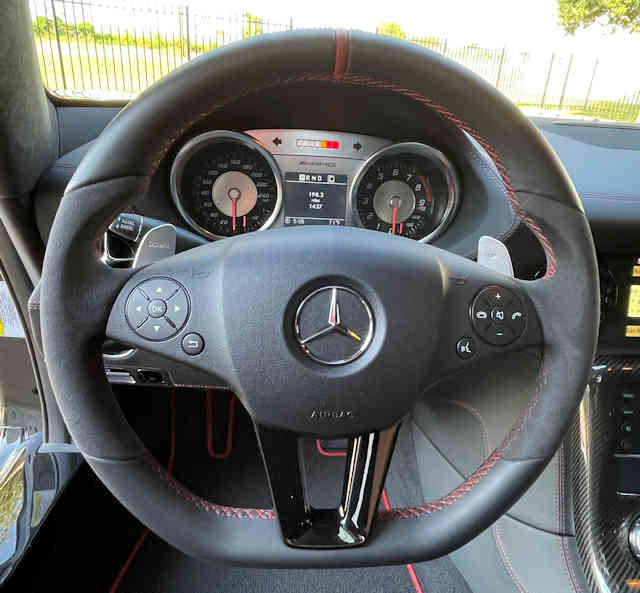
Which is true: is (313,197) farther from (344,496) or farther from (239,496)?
(239,496)

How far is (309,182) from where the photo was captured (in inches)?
52.7

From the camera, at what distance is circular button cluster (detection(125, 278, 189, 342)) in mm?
684

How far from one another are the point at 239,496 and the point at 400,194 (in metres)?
1.05

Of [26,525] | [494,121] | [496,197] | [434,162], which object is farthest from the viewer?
[434,162]

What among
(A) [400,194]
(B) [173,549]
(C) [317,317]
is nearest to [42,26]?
(A) [400,194]

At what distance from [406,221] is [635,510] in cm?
96

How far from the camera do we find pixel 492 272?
74cm

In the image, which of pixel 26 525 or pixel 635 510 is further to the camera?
pixel 635 510

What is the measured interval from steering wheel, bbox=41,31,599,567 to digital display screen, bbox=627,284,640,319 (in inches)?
32.1

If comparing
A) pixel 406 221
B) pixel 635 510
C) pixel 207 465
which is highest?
pixel 406 221

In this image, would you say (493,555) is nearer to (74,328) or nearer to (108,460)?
(108,460)

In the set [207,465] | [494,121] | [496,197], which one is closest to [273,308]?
[494,121]

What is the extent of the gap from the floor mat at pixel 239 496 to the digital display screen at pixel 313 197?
68 centimetres

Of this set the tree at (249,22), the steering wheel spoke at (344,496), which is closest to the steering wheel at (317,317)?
the steering wheel spoke at (344,496)
